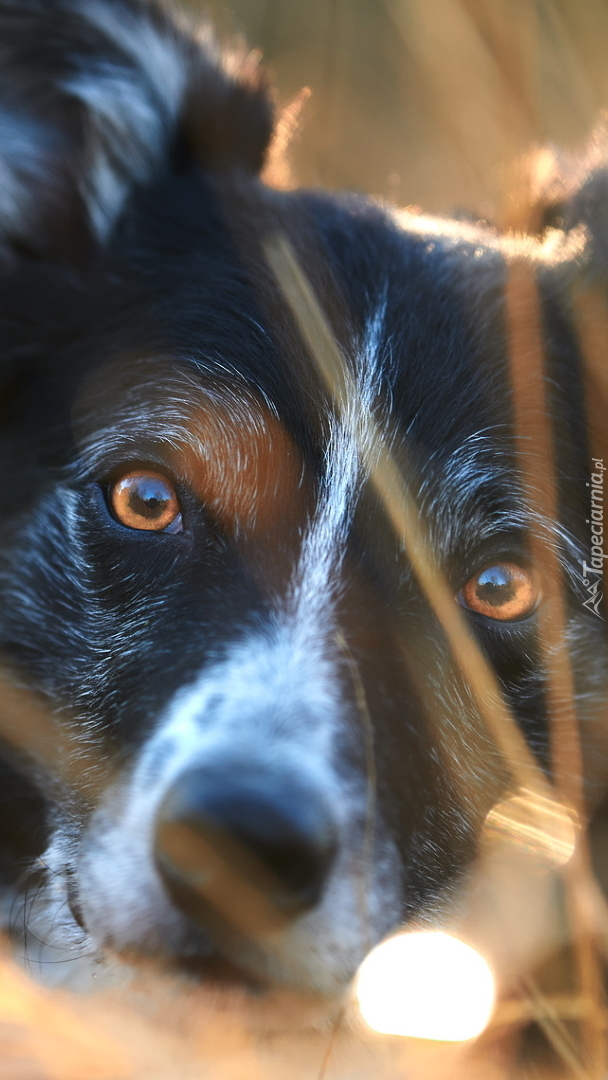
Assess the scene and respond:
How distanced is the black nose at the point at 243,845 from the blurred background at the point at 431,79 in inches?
151

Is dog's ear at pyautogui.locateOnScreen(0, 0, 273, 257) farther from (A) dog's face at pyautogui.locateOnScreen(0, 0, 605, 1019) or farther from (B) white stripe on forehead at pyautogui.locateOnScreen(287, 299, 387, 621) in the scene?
(B) white stripe on forehead at pyautogui.locateOnScreen(287, 299, 387, 621)

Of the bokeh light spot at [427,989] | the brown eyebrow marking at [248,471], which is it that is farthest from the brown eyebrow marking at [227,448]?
A: the bokeh light spot at [427,989]

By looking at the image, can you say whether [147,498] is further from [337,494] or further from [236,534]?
[337,494]

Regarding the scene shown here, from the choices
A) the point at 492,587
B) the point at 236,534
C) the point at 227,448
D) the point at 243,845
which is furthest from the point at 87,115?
the point at 243,845

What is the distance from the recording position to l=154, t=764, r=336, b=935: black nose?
5.41ft

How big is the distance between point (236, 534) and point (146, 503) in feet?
0.74

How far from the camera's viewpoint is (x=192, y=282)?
2.52 meters

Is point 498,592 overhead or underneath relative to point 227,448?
underneath

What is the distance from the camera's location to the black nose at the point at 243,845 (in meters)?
1.65

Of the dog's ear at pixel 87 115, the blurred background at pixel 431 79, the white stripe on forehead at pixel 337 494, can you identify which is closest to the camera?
the white stripe on forehead at pixel 337 494

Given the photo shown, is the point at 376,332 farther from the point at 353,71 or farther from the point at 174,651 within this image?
the point at 353,71

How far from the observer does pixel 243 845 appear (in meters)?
1.65

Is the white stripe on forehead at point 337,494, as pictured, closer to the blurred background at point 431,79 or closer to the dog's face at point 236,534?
the dog's face at point 236,534

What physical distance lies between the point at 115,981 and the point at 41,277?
1.77 m
